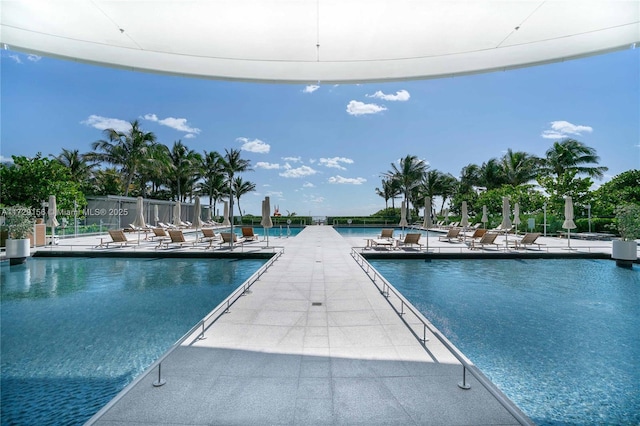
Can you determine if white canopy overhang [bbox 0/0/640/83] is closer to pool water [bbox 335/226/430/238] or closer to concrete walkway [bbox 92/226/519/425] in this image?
concrete walkway [bbox 92/226/519/425]

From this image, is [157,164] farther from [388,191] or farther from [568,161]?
[568,161]

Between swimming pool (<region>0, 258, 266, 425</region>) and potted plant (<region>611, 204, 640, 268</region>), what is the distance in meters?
12.6

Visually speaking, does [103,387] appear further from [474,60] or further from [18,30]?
[474,60]

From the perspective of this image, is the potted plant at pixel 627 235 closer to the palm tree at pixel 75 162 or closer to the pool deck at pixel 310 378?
the pool deck at pixel 310 378

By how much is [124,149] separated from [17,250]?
22.7 metres

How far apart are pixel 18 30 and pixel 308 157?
39.7m

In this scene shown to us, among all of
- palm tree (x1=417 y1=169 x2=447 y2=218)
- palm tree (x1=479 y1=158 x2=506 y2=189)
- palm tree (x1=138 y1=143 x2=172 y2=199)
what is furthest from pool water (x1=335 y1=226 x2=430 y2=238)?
palm tree (x1=138 y1=143 x2=172 y2=199)

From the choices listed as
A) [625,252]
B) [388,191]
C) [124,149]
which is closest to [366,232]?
[388,191]

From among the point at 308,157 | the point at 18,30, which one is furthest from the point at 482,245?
the point at 308,157

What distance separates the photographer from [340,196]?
4741 cm

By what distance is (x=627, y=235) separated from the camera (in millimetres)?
10742

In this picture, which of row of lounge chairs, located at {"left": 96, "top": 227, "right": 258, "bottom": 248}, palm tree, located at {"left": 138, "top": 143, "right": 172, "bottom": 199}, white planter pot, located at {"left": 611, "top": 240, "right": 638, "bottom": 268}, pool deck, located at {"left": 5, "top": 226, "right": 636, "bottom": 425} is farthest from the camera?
palm tree, located at {"left": 138, "top": 143, "right": 172, "bottom": 199}

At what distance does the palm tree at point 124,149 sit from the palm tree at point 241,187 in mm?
13982

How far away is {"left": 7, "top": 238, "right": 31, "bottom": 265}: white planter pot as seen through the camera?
1102cm
